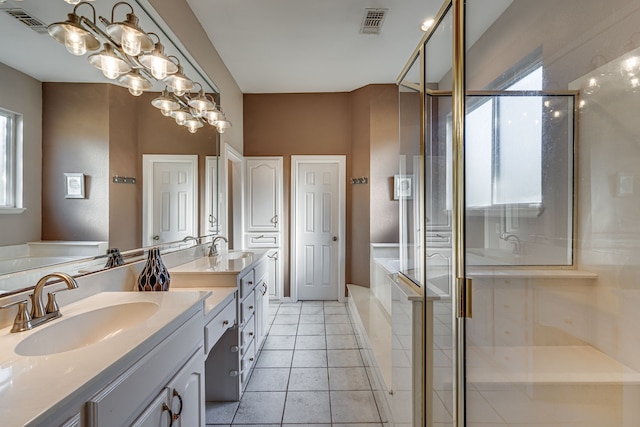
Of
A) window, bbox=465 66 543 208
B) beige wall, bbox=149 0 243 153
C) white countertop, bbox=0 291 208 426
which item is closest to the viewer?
white countertop, bbox=0 291 208 426

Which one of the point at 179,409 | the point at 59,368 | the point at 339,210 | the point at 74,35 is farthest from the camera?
the point at 339,210

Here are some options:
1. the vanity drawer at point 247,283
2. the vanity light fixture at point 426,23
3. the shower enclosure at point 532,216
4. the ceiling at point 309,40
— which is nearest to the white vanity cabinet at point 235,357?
the vanity drawer at point 247,283

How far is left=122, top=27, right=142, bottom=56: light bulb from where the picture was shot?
1.47 meters

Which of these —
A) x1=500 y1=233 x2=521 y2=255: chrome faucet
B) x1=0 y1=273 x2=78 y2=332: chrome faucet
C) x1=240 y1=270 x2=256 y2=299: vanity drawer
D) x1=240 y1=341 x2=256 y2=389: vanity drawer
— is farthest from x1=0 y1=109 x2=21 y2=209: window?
x1=500 y1=233 x2=521 y2=255: chrome faucet

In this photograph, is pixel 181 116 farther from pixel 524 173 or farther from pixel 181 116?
pixel 524 173

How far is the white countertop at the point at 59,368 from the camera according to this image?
57 cm

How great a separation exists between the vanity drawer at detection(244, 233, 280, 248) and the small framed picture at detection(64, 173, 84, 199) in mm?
2787

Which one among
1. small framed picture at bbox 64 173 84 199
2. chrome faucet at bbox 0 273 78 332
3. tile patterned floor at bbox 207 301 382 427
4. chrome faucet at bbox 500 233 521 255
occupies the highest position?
small framed picture at bbox 64 173 84 199

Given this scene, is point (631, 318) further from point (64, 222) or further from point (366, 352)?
point (64, 222)

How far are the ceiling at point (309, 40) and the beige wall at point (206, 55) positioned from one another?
0.30 feet

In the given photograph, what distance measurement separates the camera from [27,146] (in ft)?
3.72

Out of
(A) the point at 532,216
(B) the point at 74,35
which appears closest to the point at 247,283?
(B) the point at 74,35

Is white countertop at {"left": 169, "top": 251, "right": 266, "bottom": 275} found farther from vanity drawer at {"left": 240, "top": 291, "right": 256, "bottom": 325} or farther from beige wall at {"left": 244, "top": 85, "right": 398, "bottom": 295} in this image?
beige wall at {"left": 244, "top": 85, "right": 398, "bottom": 295}

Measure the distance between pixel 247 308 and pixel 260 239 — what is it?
200 cm
